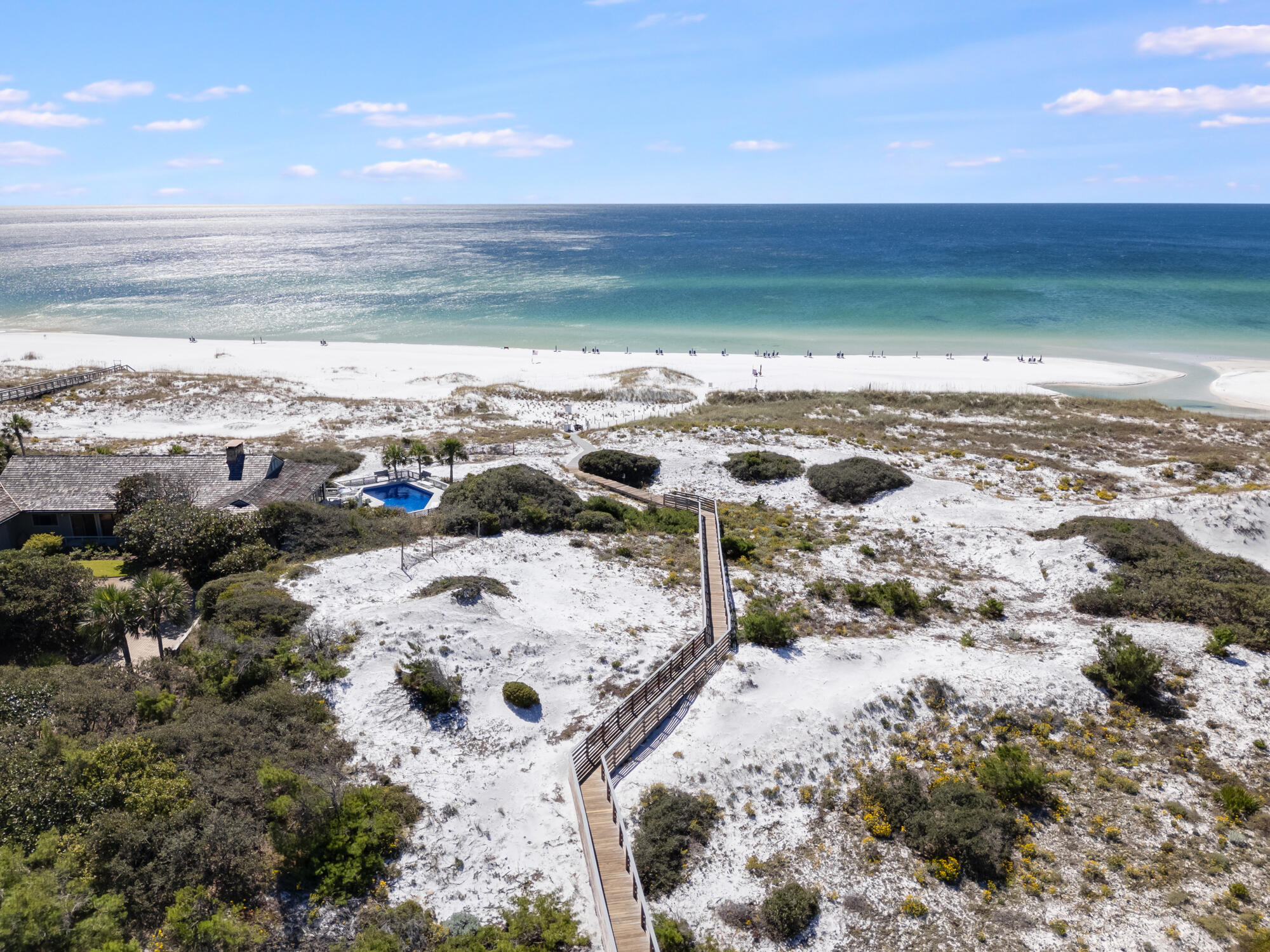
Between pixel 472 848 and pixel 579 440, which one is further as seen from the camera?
pixel 579 440

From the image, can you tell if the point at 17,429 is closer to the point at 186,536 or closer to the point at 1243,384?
the point at 186,536

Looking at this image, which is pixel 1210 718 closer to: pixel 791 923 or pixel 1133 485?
pixel 791 923

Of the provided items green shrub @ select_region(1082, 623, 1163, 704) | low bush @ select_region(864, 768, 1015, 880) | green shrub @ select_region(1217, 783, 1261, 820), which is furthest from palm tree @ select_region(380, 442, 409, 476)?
green shrub @ select_region(1217, 783, 1261, 820)

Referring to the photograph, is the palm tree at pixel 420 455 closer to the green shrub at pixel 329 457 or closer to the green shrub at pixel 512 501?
the green shrub at pixel 329 457

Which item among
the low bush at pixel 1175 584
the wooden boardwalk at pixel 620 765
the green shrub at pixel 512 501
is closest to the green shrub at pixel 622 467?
the green shrub at pixel 512 501

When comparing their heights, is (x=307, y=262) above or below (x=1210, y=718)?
above

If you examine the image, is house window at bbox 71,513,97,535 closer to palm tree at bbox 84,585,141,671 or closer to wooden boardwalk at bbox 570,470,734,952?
palm tree at bbox 84,585,141,671

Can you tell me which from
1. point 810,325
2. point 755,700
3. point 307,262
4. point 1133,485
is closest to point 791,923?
point 755,700
